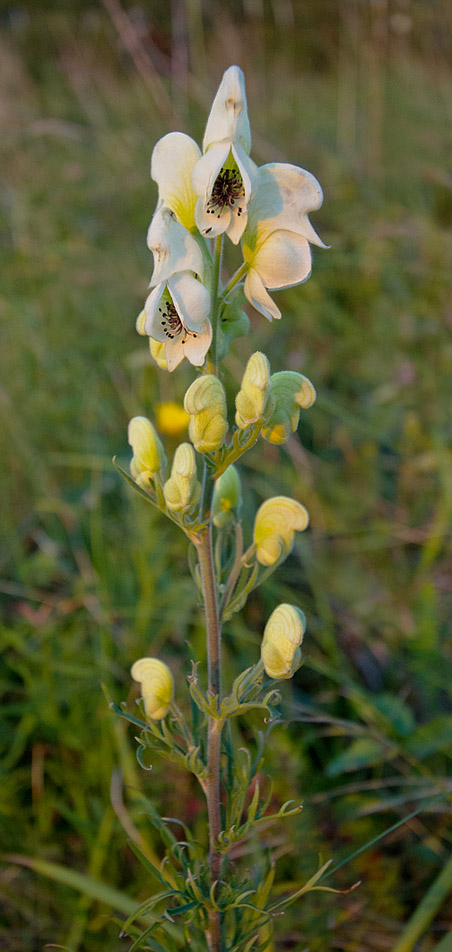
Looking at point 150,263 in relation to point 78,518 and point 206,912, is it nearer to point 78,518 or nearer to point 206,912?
point 78,518

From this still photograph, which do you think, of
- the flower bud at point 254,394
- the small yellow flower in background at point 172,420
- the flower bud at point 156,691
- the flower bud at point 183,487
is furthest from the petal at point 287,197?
the small yellow flower in background at point 172,420

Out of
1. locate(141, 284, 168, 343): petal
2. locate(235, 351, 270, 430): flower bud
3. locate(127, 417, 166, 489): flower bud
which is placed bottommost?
locate(127, 417, 166, 489): flower bud

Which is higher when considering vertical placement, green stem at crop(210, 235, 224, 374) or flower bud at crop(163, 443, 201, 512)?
green stem at crop(210, 235, 224, 374)

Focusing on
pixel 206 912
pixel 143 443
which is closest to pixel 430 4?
pixel 143 443

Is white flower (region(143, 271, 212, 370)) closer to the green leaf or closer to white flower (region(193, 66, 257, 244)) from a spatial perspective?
white flower (region(193, 66, 257, 244))

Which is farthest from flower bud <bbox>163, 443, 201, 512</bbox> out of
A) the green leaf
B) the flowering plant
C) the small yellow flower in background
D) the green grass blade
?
the small yellow flower in background

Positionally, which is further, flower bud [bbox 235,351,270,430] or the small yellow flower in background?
the small yellow flower in background

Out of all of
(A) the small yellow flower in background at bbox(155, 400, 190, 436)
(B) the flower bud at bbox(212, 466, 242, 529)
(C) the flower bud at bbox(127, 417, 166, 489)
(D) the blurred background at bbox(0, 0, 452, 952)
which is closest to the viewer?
(C) the flower bud at bbox(127, 417, 166, 489)

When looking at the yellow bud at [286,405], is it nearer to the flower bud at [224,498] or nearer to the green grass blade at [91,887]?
the flower bud at [224,498]

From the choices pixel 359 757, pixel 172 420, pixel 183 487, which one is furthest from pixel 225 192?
pixel 172 420

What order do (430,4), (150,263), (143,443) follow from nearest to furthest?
(143,443)
(150,263)
(430,4)
